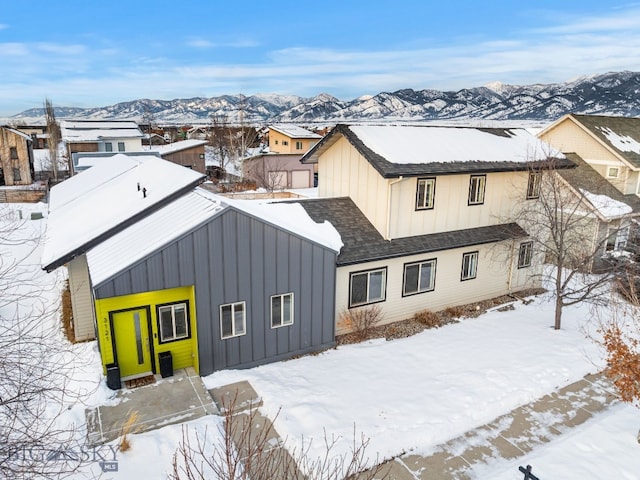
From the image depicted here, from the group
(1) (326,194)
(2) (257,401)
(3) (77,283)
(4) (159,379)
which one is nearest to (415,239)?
(1) (326,194)

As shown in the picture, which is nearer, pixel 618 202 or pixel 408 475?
pixel 408 475

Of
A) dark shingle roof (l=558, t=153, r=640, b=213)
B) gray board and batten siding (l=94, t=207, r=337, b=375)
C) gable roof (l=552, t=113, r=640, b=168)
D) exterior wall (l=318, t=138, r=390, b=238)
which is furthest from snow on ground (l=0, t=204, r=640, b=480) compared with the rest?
gable roof (l=552, t=113, r=640, b=168)

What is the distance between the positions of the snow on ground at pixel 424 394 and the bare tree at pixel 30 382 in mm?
465

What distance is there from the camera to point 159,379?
1158 cm

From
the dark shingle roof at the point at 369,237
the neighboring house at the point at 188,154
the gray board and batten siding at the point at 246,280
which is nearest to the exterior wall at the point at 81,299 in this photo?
the gray board and batten siding at the point at 246,280

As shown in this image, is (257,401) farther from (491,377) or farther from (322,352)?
(491,377)

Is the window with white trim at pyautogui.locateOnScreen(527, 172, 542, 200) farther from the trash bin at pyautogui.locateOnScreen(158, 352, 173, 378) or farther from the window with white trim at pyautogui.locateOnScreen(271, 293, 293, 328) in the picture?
the trash bin at pyautogui.locateOnScreen(158, 352, 173, 378)

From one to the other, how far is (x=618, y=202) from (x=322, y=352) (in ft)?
61.7

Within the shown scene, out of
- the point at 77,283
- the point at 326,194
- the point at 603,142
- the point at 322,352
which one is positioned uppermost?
the point at 603,142

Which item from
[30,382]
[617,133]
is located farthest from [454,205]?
Answer: [617,133]

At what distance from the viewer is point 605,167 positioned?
24922 mm

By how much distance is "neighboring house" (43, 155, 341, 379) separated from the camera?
1099 cm

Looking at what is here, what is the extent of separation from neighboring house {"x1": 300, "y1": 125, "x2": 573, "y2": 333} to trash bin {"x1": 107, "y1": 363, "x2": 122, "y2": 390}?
22.1 feet

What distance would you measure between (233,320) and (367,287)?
489 cm
